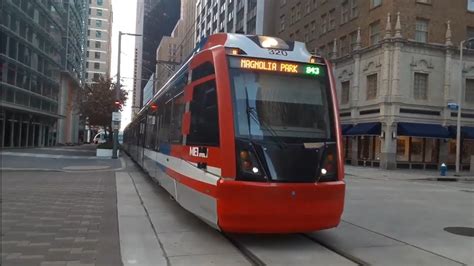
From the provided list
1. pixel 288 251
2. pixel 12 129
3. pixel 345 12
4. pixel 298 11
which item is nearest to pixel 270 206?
pixel 288 251

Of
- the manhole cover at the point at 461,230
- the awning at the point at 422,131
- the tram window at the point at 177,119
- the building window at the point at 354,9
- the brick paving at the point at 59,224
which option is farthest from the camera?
the building window at the point at 354,9

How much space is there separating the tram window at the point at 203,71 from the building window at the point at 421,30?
31.5m

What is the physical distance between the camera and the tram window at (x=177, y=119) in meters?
9.75

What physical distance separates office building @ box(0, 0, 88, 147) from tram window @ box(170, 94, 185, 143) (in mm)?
30889

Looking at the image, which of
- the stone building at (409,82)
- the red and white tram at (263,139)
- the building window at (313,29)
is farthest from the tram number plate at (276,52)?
the building window at (313,29)

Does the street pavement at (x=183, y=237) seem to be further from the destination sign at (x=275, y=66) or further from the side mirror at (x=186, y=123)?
the destination sign at (x=275, y=66)

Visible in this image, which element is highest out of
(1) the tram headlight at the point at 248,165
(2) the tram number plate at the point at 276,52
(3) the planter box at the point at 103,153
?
(2) the tram number plate at the point at 276,52

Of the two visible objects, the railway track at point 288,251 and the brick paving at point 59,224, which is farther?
the railway track at point 288,251

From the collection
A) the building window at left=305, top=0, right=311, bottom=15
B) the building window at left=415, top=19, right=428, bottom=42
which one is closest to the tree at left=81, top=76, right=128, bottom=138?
the building window at left=305, top=0, right=311, bottom=15

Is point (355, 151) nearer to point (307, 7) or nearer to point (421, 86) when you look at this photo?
point (421, 86)

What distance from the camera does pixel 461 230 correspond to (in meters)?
9.79

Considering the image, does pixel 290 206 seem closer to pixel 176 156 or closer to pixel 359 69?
pixel 176 156

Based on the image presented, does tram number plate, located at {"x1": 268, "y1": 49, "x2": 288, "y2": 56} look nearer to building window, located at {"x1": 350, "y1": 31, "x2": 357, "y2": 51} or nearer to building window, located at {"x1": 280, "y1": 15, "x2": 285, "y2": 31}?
building window, located at {"x1": 350, "y1": 31, "x2": 357, "y2": 51}

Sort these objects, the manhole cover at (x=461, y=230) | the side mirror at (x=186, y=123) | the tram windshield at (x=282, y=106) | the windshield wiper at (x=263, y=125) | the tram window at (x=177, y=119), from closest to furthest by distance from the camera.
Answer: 1. the windshield wiper at (x=263, y=125)
2. the tram windshield at (x=282, y=106)
3. the side mirror at (x=186, y=123)
4. the manhole cover at (x=461, y=230)
5. the tram window at (x=177, y=119)
